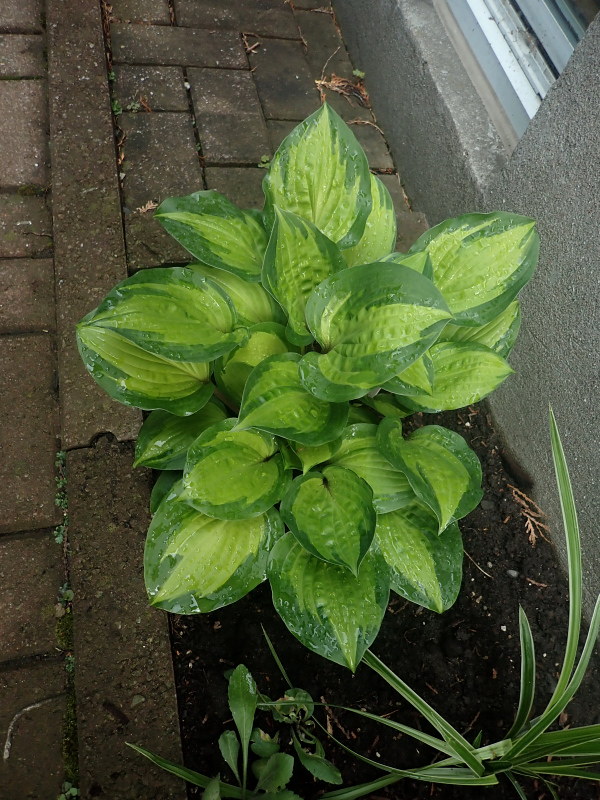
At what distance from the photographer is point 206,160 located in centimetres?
202

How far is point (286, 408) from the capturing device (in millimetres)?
1109

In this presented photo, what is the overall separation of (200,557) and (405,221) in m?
1.32

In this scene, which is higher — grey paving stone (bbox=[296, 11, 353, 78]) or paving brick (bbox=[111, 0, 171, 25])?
grey paving stone (bbox=[296, 11, 353, 78])

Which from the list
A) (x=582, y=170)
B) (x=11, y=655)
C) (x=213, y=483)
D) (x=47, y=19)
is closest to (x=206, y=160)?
(x=47, y=19)

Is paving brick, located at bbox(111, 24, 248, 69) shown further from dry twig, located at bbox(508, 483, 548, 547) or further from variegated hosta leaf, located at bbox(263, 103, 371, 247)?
dry twig, located at bbox(508, 483, 548, 547)

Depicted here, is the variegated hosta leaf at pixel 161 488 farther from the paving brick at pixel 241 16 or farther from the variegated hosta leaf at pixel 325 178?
the paving brick at pixel 241 16

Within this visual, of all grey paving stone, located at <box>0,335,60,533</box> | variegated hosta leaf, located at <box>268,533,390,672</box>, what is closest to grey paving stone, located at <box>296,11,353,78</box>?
grey paving stone, located at <box>0,335,60,533</box>

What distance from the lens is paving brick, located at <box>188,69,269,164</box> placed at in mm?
2049

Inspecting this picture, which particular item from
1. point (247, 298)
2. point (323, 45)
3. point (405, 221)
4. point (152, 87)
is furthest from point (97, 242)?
point (323, 45)

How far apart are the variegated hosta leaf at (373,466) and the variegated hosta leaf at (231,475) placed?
143 millimetres

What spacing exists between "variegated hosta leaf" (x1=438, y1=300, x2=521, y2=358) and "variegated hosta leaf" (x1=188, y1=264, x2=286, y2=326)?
15.0 inches

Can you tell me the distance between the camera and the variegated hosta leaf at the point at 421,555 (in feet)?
4.00

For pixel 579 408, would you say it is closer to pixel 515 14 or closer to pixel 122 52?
pixel 515 14

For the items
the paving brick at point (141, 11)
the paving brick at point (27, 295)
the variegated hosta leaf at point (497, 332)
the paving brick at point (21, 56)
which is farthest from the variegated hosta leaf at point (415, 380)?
the paving brick at point (141, 11)
